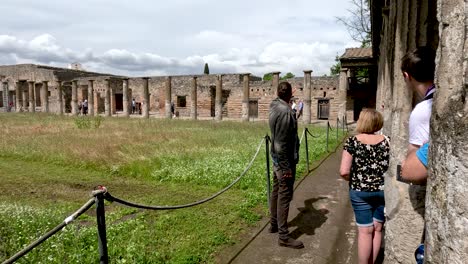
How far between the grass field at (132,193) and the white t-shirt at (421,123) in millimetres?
2529

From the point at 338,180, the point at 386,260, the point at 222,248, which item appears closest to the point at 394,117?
the point at 386,260

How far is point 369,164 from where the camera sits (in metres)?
3.01

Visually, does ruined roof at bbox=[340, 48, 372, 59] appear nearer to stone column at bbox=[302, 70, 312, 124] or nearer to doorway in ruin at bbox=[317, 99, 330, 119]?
stone column at bbox=[302, 70, 312, 124]

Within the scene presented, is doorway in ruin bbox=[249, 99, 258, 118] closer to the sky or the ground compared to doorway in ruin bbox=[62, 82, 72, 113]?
closer to the ground

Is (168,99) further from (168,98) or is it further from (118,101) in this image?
(118,101)

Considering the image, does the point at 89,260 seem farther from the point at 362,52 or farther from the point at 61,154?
the point at 362,52

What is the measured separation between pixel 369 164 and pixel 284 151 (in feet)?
3.33

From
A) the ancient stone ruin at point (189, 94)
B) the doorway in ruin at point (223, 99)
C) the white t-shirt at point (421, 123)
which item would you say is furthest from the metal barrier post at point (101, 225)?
the doorway in ruin at point (223, 99)

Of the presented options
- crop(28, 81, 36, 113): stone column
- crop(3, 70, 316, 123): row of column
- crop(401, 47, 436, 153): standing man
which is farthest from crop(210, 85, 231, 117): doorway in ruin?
crop(401, 47, 436, 153): standing man

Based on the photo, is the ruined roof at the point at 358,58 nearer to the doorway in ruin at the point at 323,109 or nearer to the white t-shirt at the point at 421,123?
the doorway in ruin at the point at 323,109

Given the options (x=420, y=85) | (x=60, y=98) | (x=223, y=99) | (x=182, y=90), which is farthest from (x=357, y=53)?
(x=60, y=98)

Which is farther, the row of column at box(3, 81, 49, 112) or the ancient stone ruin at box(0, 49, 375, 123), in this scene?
the row of column at box(3, 81, 49, 112)

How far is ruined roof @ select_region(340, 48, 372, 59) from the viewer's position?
16859 mm

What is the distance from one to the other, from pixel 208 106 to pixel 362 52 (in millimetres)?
19509
